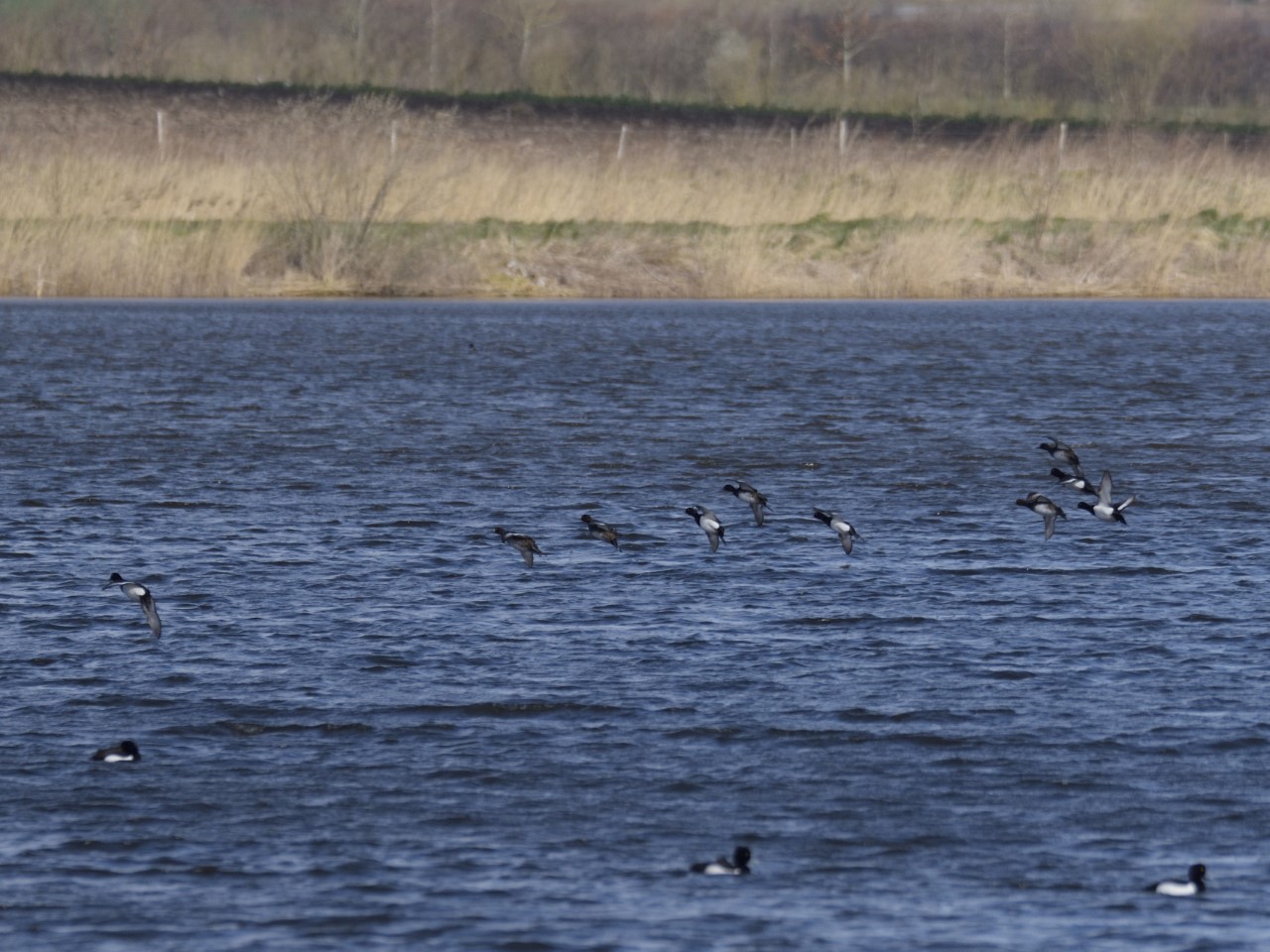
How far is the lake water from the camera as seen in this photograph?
A: 8758 millimetres

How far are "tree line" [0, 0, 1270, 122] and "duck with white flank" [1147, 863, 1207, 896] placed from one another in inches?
2210

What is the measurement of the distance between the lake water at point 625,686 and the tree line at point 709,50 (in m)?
43.8

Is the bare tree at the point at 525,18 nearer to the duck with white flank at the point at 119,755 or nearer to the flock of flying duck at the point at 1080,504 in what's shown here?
the flock of flying duck at the point at 1080,504

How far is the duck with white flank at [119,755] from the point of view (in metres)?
10.5

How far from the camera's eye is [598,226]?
44.8m

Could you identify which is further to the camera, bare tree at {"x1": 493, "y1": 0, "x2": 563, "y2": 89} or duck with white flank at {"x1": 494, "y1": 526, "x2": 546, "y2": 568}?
bare tree at {"x1": 493, "y1": 0, "x2": 563, "y2": 89}

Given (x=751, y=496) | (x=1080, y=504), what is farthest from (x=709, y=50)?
(x=1080, y=504)

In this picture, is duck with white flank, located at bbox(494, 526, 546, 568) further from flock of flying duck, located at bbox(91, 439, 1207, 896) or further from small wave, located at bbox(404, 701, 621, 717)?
small wave, located at bbox(404, 701, 621, 717)

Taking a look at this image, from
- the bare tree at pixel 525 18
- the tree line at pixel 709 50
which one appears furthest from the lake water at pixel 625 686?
the bare tree at pixel 525 18

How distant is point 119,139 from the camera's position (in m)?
58.1

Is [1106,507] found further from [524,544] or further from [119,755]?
[119,755]

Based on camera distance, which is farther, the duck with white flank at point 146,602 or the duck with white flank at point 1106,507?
the duck with white flank at point 1106,507

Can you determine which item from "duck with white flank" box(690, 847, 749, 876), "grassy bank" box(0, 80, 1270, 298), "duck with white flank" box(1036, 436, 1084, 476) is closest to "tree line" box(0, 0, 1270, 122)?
"grassy bank" box(0, 80, 1270, 298)

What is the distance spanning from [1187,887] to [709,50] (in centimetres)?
6957
